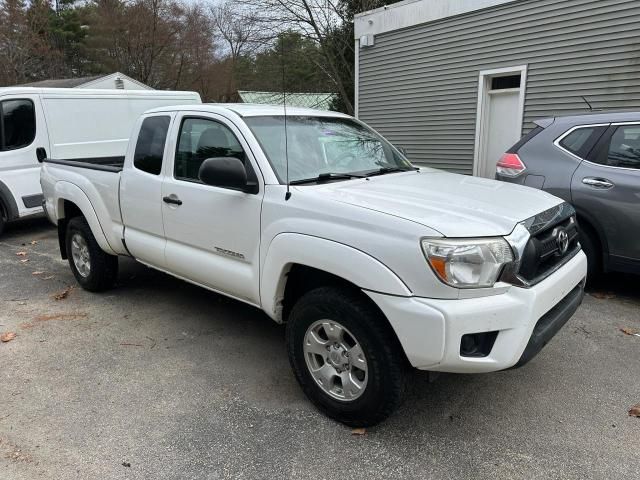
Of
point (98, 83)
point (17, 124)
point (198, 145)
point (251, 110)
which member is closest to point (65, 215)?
point (198, 145)

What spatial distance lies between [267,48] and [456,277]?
1546 centimetres

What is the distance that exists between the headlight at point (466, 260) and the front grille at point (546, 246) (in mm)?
93

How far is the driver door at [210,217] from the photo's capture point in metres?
3.34

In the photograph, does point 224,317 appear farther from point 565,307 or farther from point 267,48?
point 267,48

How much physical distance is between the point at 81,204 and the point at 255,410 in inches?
117

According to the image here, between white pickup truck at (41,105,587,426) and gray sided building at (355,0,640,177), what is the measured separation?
5550 mm

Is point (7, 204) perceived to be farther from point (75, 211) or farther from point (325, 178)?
point (325, 178)

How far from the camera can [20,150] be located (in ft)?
25.9

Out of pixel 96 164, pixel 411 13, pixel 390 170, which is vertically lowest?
pixel 96 164

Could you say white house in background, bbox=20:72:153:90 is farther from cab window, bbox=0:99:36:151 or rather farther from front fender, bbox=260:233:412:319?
front fender, bbox=260:233:412:319

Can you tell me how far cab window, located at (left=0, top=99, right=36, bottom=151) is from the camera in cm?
779

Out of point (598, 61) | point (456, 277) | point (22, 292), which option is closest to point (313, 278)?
Result: point (456, 277)

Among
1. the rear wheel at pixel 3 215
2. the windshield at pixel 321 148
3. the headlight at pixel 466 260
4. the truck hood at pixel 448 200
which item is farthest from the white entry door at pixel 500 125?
the rear wheel at pixel 3 215

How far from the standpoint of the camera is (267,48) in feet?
53.8
